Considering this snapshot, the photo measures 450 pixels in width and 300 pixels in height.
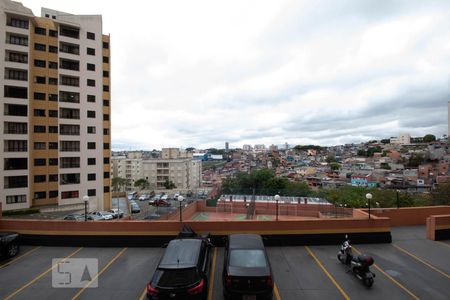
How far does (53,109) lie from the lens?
32.6 meters

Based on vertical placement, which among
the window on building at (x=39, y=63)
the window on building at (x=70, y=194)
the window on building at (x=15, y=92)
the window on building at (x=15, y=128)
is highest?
the window on building at (x=39, y=63)

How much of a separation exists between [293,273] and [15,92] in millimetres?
37605

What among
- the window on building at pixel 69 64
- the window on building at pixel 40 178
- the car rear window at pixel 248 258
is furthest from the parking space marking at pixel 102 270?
the window on building at pixel 69 64

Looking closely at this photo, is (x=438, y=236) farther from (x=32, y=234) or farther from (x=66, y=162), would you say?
(x=66, y=162)

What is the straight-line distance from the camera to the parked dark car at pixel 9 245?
8727 mm

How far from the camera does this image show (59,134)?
3278cm

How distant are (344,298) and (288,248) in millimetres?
3300

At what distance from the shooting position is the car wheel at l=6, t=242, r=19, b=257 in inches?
349

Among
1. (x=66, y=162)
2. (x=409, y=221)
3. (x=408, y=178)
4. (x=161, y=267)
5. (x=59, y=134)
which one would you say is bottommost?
(x=408, y=178)

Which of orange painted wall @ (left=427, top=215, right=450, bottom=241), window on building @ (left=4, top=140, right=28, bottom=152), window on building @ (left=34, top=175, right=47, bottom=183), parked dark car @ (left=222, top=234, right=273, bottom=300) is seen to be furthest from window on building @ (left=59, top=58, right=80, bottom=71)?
orange painted wall @ (left=427, top=215, right=450, bottom=241)

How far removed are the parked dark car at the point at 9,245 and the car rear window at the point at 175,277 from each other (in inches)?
271

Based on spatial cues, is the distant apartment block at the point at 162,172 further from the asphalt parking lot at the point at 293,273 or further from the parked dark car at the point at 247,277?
the parked dark car at the point at 247,277

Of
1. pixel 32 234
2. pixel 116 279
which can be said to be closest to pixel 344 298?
pixel 116 279

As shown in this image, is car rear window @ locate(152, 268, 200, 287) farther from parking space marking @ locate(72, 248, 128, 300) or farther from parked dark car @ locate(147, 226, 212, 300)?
parking space marking @ locate(72, 248, 128, 300)
